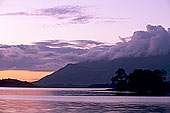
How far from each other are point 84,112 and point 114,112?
4.86 metres

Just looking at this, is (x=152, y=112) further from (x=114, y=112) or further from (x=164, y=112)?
(x=114, y=112)

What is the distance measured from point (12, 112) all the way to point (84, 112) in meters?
11.5

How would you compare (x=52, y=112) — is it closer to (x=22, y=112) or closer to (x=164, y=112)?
(x=22, y=112)

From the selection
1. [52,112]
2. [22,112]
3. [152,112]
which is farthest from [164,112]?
[22,112]

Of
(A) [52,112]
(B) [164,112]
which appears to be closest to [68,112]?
(A) [52,112]

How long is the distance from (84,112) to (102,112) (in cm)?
291

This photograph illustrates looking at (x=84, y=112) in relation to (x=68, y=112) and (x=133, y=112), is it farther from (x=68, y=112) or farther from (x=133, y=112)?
(x=133, y=112)

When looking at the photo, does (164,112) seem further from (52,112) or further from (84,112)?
(52,112)

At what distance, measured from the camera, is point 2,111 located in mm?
57688

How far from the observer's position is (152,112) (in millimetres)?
57969

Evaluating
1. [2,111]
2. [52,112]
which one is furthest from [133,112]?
[2,111]

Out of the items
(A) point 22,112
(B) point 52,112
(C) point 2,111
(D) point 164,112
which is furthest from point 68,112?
(D) point 164,112

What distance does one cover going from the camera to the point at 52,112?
56750mm

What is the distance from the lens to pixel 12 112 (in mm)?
56281
